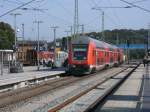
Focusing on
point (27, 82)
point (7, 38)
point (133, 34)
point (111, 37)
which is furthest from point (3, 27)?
point (27, 82)

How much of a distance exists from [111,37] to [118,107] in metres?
144

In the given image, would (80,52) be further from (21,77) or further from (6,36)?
(6,36)

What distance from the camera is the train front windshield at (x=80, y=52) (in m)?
42.9

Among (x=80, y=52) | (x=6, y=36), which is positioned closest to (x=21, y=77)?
(x=80, y=52)

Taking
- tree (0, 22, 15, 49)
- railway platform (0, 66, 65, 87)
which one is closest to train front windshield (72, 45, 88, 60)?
railway platform (0, 66, 65, 87)

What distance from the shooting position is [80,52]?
43156 millimetres

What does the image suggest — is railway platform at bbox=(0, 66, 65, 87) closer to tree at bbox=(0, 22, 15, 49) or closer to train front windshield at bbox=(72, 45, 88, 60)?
train front windshield at bbox=(72, 45, 88, 60)

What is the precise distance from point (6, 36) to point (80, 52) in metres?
91.1

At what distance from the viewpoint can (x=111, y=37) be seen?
162 metres

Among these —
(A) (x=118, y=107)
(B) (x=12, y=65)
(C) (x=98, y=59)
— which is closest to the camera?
(A) (x=118, y=107)

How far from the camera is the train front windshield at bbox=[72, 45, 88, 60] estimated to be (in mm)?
42906

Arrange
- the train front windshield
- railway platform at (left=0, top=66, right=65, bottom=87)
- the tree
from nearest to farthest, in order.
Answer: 1. railway platform at (left=0, top=66, right=65, bottom=87)
2. the train front windshield
3. the tree

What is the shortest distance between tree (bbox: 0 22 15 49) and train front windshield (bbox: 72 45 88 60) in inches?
3301

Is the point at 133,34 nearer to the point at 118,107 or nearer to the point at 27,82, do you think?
the point at 27,82
